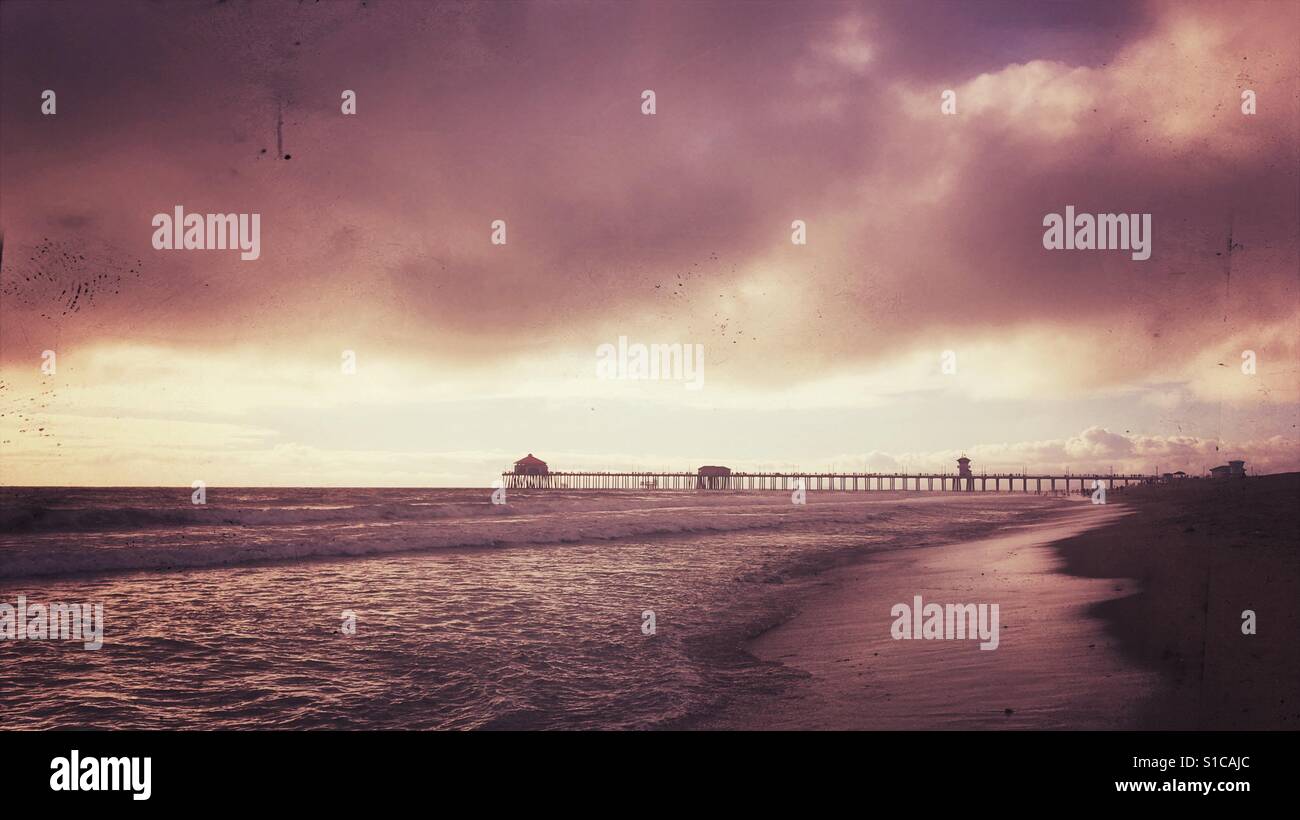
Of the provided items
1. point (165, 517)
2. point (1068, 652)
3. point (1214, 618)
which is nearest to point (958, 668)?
point (1068, 652)

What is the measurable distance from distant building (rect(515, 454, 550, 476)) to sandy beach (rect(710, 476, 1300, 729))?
372 ft

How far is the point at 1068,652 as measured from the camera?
6.82m

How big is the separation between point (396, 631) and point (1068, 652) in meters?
8.21

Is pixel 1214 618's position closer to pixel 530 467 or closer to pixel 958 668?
pixel 958 668

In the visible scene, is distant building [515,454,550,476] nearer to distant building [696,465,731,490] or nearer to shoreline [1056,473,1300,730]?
distant building [696,465,731,490]

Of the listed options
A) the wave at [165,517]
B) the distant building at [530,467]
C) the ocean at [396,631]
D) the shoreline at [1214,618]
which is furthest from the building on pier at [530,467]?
the shoreline at [1214,618]

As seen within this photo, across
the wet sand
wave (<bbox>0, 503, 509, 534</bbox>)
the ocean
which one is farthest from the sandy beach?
wave (<bbox>0, 503, 509, 534</bbox>)

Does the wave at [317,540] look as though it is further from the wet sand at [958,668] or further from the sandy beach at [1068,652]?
the wet sand at [958,668]

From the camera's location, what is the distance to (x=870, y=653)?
24.7 ft

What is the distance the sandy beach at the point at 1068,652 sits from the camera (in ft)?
16.8

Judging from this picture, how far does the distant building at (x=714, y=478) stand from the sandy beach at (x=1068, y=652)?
380 ft

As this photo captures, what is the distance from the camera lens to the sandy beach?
513cm
